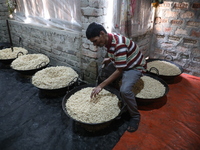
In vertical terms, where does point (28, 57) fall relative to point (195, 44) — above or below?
below

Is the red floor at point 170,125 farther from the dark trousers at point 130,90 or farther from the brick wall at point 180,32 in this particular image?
the brick wall at point 180,32

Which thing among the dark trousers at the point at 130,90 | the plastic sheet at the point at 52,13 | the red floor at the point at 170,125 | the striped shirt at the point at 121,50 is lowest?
the red floor at the point at 170,125

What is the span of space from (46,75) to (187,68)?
3711 mm

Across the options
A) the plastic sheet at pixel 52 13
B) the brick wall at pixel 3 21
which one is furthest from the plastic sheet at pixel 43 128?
the brick wall at pixel 3 21

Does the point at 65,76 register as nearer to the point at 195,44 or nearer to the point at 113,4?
the point at 113,4

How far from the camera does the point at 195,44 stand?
3754mm

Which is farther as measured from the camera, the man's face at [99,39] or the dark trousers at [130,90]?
the dark trousers at [130,90]

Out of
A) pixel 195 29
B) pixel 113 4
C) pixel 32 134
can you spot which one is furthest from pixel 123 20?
pixel 32 134

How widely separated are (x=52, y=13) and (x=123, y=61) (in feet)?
8.54

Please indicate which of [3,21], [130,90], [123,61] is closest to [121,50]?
[123,61]

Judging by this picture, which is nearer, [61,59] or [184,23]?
[184,23]

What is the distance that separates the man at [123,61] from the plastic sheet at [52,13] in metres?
1.28

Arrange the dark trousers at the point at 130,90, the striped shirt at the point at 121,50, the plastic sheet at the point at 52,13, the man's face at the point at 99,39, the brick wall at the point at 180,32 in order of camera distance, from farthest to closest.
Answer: the brick wall at the point at 180,32
the plastic sheet at the point at 52,13
the dark trousers at the point at 130,90
the striped shirt at the point at 121,50
the man's face at the point at 99,39

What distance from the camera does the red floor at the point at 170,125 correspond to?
2078mm
